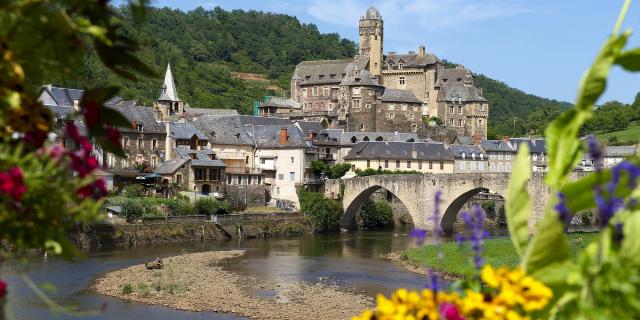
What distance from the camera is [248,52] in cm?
17062

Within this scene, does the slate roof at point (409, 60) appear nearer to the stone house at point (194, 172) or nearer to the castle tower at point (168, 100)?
the castle tower at point (168, 100)

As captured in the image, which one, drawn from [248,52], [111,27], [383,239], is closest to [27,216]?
[111,27]

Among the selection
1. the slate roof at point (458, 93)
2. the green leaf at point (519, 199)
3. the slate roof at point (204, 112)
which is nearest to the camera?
the green leaf at point (519, 199)

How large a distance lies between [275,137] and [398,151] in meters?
10.7

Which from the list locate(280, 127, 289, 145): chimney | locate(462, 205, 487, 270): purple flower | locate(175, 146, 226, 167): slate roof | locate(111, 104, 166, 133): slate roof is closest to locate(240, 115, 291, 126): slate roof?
locate(280, 127, 289, 145): chimney

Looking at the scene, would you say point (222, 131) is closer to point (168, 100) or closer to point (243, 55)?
point (168, 100)

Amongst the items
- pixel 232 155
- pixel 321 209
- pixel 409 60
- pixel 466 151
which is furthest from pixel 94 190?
pixel 409 60

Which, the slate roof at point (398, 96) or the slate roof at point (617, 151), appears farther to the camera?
the slate roof at point (398, 96)

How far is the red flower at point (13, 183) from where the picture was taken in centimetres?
318

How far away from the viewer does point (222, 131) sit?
64750mm

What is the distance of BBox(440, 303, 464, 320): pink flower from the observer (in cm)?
333

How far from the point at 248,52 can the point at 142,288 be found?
466 feet

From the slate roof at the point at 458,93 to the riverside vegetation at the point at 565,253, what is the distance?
90.3m

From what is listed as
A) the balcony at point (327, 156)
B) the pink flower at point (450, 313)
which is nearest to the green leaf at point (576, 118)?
the pink flower at point (450, 313)
